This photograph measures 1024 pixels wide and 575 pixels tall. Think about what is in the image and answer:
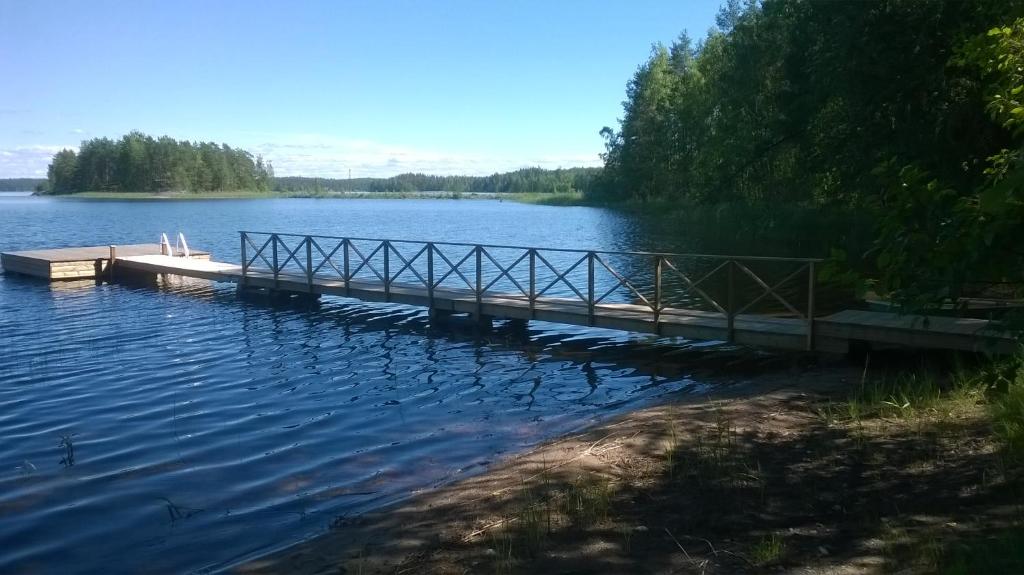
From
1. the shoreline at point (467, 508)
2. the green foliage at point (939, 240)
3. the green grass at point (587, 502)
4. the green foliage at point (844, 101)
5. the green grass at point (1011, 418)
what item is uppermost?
the green foliage at point (844, 101)

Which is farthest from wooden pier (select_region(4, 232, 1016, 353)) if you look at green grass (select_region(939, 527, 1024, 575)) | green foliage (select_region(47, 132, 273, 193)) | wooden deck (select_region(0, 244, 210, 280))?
green foliage (select_region(47, 132, 273, 193))

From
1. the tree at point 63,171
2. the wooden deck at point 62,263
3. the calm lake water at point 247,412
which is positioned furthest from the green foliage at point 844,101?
the tree at point 63,171

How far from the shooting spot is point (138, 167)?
112 meters

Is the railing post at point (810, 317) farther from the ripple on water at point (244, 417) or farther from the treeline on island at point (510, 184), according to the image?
the treeline on island at point (510, 184)

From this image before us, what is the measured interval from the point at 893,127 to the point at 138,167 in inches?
4459

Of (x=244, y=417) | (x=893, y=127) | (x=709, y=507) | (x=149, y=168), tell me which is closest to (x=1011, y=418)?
(x=709, y=507)

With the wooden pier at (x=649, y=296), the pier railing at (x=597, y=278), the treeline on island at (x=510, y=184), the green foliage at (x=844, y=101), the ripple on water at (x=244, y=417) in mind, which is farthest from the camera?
the treeline on island at (x=510, y=184)

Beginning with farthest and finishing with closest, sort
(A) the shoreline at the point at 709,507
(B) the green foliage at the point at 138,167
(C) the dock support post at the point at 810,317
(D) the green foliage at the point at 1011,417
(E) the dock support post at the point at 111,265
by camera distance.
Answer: (B) the green foliage at the point at 138,167 < (E) the dock support post at the point at 111,265 < (C) the dock support post at the point at 810,317 < (D) the green foliage at the point at 1011,417 < (A) the shoreline at the point at 709,507

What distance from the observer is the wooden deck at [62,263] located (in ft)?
74.1

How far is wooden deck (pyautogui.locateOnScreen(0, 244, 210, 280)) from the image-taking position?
22.6m

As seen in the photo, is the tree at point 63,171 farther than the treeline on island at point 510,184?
No

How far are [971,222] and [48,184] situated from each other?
148986mm

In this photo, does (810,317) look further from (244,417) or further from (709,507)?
(244,417)

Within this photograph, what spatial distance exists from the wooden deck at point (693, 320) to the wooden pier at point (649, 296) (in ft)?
0.05
